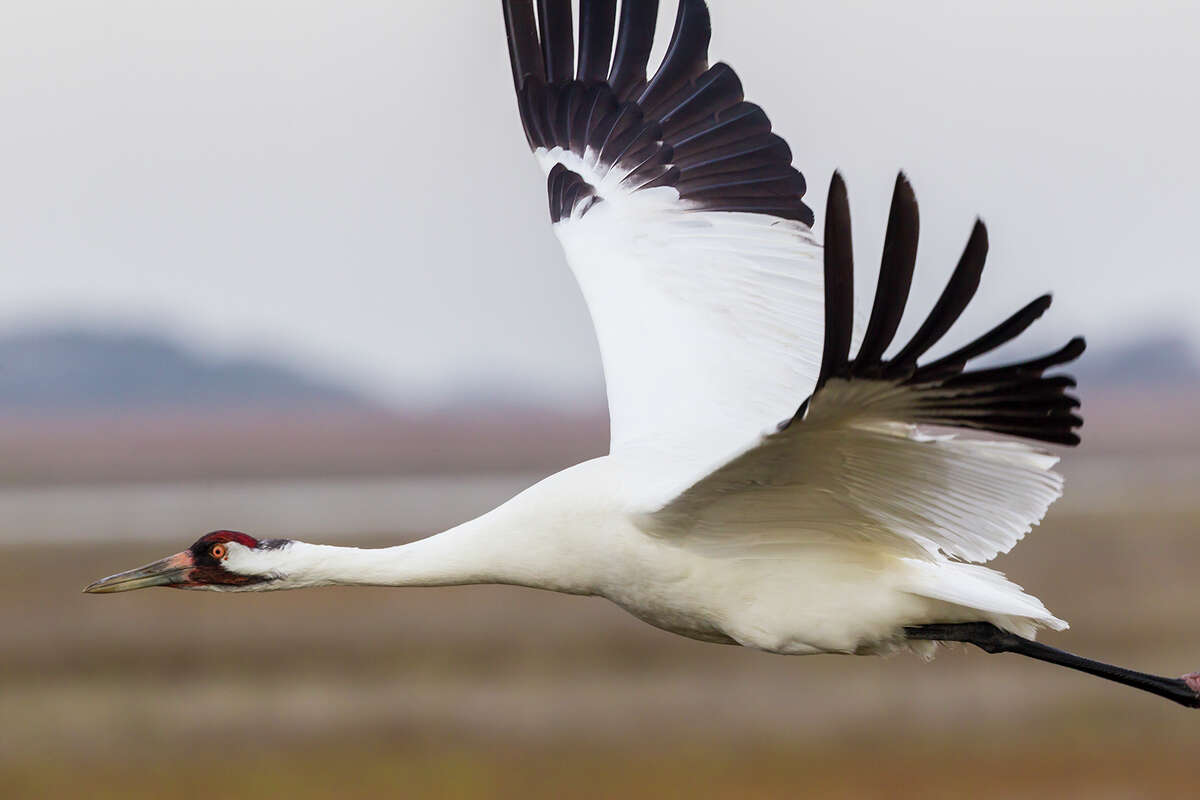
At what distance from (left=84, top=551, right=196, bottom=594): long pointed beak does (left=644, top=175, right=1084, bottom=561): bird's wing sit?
6.90ft

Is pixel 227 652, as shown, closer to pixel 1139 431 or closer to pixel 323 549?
pixel 323 549

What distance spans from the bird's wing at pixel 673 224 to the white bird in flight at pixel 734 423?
0.01 m

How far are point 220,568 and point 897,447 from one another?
3.07m

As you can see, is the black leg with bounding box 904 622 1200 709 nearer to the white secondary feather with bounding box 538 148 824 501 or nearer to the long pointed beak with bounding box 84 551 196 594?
the white secondary feather with bounding box 538 148 824 501

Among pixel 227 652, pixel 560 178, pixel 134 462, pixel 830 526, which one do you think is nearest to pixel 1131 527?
pixel 227 652

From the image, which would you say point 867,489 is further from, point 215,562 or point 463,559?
point 215,562

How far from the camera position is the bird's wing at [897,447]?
5.96m

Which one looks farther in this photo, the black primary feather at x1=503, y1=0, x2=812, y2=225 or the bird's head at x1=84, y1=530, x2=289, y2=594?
the black primary feather at x1=503, y1=0, x2=812, y2=225

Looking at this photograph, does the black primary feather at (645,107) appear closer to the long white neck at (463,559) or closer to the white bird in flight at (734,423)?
the white bird in flight at (734,423)

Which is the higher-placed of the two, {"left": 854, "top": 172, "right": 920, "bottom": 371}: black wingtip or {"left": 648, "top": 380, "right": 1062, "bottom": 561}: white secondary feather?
{"left": 854, "top": 172, "right": 920, "bottom": 371}: black wingtip

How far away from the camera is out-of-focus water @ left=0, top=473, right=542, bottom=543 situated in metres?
24.3

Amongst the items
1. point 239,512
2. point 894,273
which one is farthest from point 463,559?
point 239,512

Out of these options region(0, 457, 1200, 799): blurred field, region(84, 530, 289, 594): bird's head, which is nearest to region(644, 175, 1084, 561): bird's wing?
region(84, 530, 289, 594): bird's head

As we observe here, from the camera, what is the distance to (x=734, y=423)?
851 centimetres
